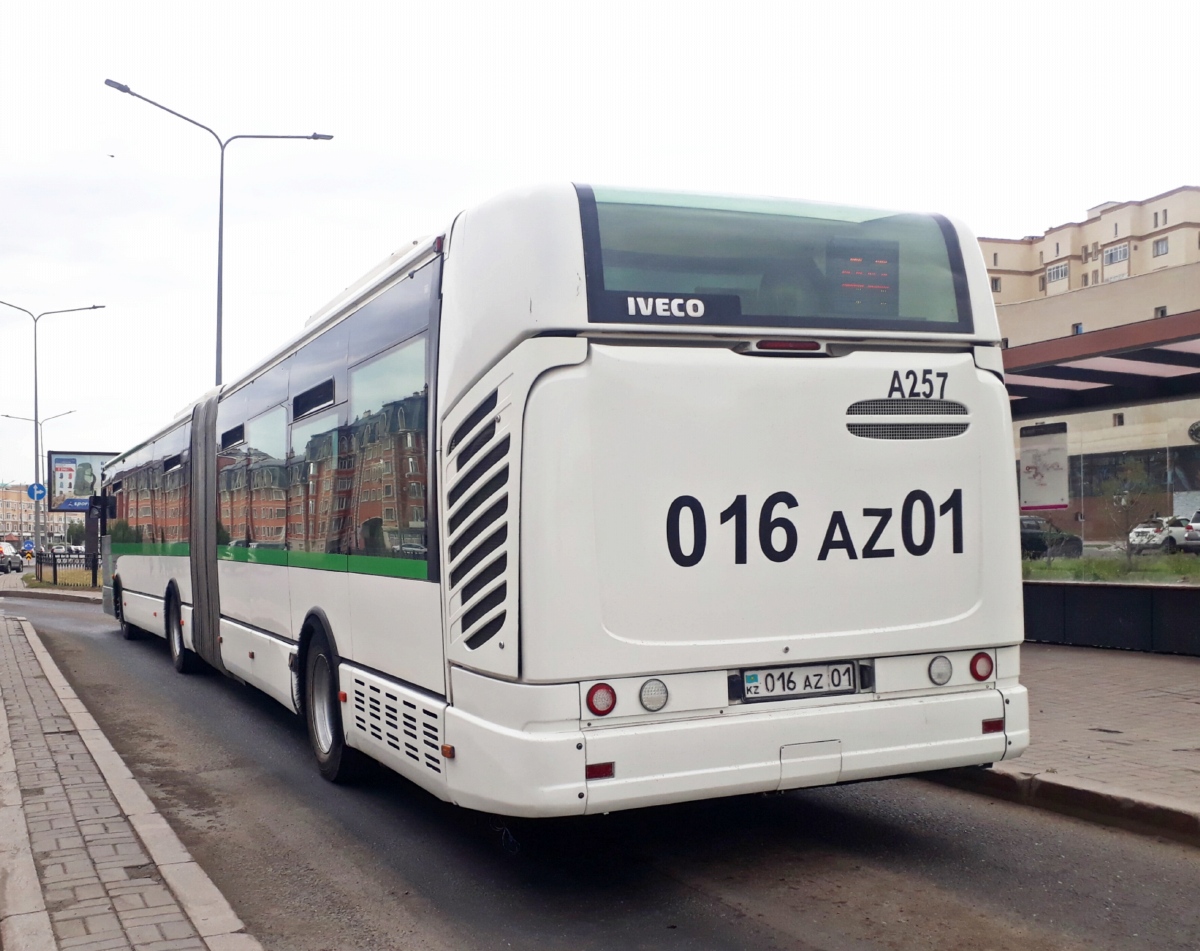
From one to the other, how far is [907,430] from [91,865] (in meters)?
4.30

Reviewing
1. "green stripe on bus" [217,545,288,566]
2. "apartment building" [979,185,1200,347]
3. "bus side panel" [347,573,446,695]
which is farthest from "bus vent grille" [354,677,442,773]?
"apartment building" [979,185,1200,347]

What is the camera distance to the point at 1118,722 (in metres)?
8.54

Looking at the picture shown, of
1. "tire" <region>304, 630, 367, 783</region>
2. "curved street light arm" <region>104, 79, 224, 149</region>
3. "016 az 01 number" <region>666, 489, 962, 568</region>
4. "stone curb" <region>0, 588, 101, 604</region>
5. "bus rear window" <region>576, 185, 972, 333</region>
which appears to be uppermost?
"curved street light arm" <region>104, 79, 224, 149</region>

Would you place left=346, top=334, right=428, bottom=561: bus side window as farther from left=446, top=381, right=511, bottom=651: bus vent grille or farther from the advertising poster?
the advertising poster

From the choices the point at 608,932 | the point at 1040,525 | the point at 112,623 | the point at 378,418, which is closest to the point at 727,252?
the point at 378,418

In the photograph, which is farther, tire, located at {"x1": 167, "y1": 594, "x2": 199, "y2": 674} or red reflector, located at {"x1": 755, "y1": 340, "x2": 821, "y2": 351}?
tire, located at {"x1": 167, "y1": 594, "x2": 199, "y2": 674}

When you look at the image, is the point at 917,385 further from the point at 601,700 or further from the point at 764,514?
the point at 601,700

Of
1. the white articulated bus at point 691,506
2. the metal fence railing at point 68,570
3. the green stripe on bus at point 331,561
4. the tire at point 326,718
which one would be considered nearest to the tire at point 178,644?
the green stripe on bus at point 331,561

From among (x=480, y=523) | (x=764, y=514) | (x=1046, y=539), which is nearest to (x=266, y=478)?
(x=480, y=523)

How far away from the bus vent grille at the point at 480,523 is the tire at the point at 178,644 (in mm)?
9347

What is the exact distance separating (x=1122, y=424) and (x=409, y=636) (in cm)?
972

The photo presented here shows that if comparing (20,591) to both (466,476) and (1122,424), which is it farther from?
(466,476)

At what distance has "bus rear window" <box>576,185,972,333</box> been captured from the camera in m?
5.17

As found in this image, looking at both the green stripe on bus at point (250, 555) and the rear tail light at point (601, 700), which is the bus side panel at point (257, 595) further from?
the rear tail light at point (601, 700)
